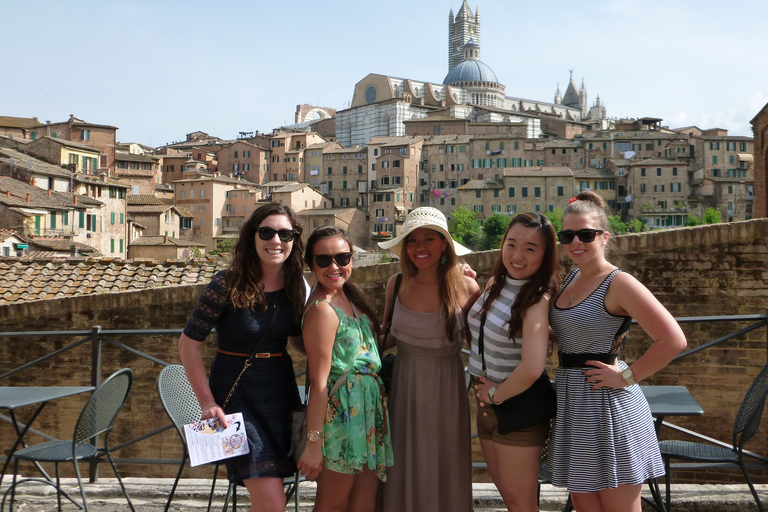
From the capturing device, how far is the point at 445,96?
103 meters

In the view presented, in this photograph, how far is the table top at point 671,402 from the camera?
327cm

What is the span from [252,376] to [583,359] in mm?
1404

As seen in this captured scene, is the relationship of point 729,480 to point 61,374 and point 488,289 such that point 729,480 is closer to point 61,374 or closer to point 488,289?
point 488,289

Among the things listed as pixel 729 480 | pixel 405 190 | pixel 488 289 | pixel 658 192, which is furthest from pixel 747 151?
pixel 488 289

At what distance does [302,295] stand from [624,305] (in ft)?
4.47

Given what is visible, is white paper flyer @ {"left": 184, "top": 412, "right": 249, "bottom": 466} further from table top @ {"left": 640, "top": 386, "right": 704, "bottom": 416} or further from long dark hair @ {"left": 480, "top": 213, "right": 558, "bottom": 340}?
table top @ {"left": 640, "top": 386, "right": 704, "bottom": 416}

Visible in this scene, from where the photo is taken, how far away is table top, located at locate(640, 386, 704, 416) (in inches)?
129

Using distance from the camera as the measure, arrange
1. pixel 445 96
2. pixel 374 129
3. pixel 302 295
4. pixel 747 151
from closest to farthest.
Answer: pixel 302 295, pixel 747 151, pixel 374 129, pixel 445 96

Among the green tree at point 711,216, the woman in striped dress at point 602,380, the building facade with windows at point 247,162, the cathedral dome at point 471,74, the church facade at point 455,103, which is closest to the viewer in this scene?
the woman in striped dress at point 602,380

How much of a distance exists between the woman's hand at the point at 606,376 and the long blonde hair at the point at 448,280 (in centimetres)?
63

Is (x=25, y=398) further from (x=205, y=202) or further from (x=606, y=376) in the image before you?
(x=205, y=202)

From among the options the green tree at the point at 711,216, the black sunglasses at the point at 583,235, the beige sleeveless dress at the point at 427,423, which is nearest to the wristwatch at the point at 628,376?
the black sunglasses at the point at 583,235

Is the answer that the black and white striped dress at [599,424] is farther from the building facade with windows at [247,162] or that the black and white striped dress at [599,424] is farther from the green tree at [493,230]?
the building facade with windows at [247,162]

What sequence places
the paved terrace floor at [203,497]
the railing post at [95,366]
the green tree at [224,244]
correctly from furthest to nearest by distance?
the green tree at [224,244]
the railing post at [95,366]
the paved terrace floor at [203,497]
